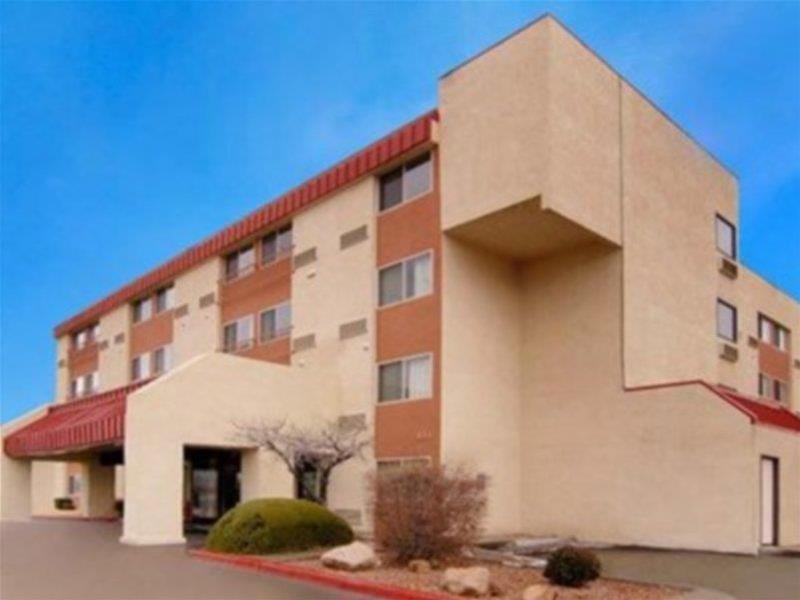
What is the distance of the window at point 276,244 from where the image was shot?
89.4ft

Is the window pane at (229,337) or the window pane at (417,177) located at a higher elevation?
the window pane at (417,177)

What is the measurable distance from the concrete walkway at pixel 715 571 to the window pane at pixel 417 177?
10.3 m

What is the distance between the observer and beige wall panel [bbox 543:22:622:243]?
758 inches

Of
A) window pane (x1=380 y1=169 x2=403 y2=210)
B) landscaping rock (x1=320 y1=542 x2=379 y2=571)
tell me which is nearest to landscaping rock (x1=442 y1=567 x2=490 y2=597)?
landscaping rock (x1=320 y1=542 x2=379 y2=571)

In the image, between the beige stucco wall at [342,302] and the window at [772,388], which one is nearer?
the beige stucco wall at [342,302]

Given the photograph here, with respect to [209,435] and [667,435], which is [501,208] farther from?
[209,435]

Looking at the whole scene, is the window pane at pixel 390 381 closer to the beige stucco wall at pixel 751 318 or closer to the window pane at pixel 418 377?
the window pane at pixel 418 377

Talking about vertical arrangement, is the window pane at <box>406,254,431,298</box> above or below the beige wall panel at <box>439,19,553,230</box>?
below

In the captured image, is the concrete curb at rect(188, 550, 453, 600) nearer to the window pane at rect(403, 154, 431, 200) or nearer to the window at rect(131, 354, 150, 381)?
the window pane at rect(403, 154, 431, 200)

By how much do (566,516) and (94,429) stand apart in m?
12.5

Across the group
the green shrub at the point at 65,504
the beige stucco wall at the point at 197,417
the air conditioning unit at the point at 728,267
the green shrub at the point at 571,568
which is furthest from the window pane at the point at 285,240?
the green shrub at the point at 65,504

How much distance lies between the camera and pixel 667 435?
19.4 m

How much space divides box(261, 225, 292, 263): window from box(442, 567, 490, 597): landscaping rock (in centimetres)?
1701

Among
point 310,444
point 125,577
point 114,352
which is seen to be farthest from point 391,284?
point 114,352
